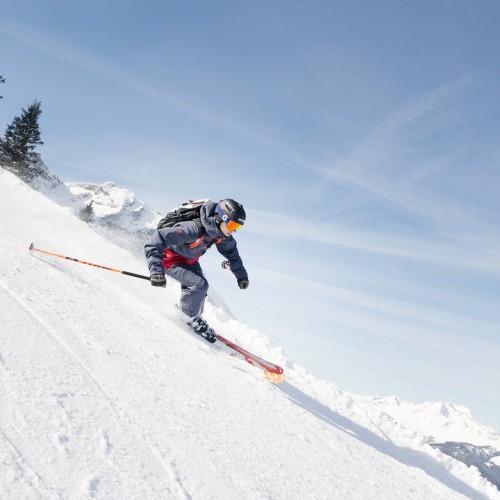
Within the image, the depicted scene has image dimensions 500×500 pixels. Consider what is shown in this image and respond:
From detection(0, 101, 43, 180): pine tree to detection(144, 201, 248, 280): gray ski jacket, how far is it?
40.3 meters

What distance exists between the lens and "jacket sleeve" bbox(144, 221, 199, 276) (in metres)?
7.55

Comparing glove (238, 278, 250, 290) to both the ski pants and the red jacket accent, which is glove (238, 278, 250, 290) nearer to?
the ski pants

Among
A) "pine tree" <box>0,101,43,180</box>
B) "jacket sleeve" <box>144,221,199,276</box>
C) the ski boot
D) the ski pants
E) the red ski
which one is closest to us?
the red ski

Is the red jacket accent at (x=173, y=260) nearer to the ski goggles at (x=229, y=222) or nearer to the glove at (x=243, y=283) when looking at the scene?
the glove at (x=243, y=283)

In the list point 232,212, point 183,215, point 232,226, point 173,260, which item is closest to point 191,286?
point 173,260

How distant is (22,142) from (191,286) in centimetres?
4180

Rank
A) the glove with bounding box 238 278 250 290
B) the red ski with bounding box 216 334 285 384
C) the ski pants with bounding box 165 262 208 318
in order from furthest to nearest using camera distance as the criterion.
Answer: the glove with bounding box 238 278 250 290
the ski pants with bounding box 165 262 208 318
the red ski with bounding box 216 334 285 384

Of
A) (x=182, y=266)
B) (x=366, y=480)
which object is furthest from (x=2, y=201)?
(x=366, y=480)

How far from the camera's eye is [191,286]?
845 centimetres

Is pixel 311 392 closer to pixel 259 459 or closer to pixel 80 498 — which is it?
pixel 259 459

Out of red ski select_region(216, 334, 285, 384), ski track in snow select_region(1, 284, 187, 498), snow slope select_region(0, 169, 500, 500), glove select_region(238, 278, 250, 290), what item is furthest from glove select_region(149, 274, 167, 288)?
ski track in snow select_region(1, 284, 187, 498)

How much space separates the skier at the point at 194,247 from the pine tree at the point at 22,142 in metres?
40.2

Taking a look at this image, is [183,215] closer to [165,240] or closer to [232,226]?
[165,240]

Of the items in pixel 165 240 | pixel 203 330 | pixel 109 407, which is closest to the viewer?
pixel 109 407
